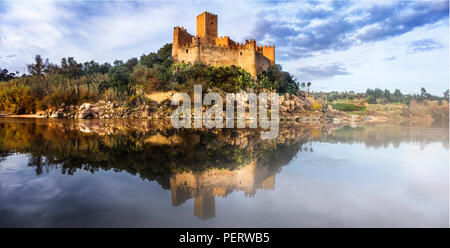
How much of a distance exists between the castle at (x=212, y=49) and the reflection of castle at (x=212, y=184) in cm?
2574

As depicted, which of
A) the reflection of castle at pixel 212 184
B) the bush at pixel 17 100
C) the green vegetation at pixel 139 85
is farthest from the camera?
the bush at pixel 17 100

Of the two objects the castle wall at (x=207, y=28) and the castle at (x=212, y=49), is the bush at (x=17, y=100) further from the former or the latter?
the castle wall at (x=207, y=28)

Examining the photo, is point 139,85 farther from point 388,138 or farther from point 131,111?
point 388,138

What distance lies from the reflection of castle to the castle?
2574 cm

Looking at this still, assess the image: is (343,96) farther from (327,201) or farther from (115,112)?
(327,201)

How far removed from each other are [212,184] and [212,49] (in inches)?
1095

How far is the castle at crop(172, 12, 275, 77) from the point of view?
2848 cm

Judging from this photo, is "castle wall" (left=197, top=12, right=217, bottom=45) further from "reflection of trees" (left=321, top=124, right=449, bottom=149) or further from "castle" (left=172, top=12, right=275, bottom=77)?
"reflection of trees" (left=321, top=124, right=449, bottom=149)

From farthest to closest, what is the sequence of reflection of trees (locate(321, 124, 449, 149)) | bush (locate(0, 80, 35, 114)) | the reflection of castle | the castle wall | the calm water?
the castle wall < bush (locate(0, 80, 35, 114)) < reflection of trees (locate(321, 124, 449, 149)) < the reflection of castle < the calm water

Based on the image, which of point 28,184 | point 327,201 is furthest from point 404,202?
point 28,184

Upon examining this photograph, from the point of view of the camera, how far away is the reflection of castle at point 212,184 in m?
2.44

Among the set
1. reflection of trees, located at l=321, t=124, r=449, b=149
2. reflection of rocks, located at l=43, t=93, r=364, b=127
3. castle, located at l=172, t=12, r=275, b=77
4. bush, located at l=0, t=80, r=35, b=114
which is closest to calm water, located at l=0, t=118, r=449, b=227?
reflection of trees, located at l=321, t=124, r=449, b=149

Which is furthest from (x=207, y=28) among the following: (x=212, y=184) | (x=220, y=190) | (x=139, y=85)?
(x=220, y=190)

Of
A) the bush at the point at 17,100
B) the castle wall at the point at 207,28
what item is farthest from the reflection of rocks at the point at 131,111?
the castle wall at the point at 207,28
